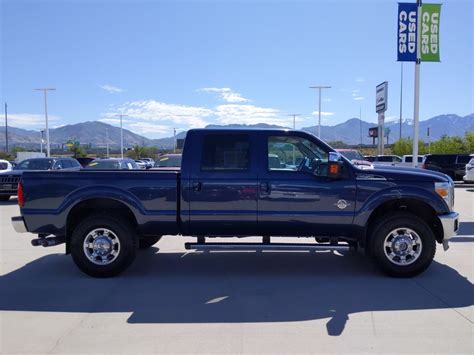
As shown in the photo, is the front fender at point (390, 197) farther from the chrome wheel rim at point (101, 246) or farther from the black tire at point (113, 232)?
the chrome wheel rim at point (101, 246)

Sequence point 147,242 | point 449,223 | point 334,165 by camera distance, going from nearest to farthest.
Answer: point 334,165
point 449,223
point 147,242

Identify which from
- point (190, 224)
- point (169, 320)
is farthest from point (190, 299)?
point (190, 224)

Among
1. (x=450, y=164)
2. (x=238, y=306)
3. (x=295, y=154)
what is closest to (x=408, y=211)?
(x=295, y=154)

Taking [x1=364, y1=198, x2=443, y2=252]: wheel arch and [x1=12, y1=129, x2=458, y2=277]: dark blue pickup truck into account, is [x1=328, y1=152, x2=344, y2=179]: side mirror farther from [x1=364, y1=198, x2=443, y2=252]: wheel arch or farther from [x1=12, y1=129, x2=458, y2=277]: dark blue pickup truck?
[x1=364, y1=198, x2=443, y2=252]: wheel arch

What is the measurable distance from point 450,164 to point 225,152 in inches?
894

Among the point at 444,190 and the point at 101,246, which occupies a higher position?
the point at 444,190

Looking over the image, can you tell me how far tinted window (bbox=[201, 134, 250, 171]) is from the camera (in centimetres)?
584

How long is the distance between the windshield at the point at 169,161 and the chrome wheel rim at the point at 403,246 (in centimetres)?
878

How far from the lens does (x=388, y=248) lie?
5.84 meters

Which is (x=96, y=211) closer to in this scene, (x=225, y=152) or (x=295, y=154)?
(x=225, y=152)

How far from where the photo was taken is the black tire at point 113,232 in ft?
19.1

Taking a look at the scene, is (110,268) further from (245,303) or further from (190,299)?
(245,303)

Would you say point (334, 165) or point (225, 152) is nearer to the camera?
point (334, 165)

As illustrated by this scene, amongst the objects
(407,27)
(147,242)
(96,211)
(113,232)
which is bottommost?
(147,242)
